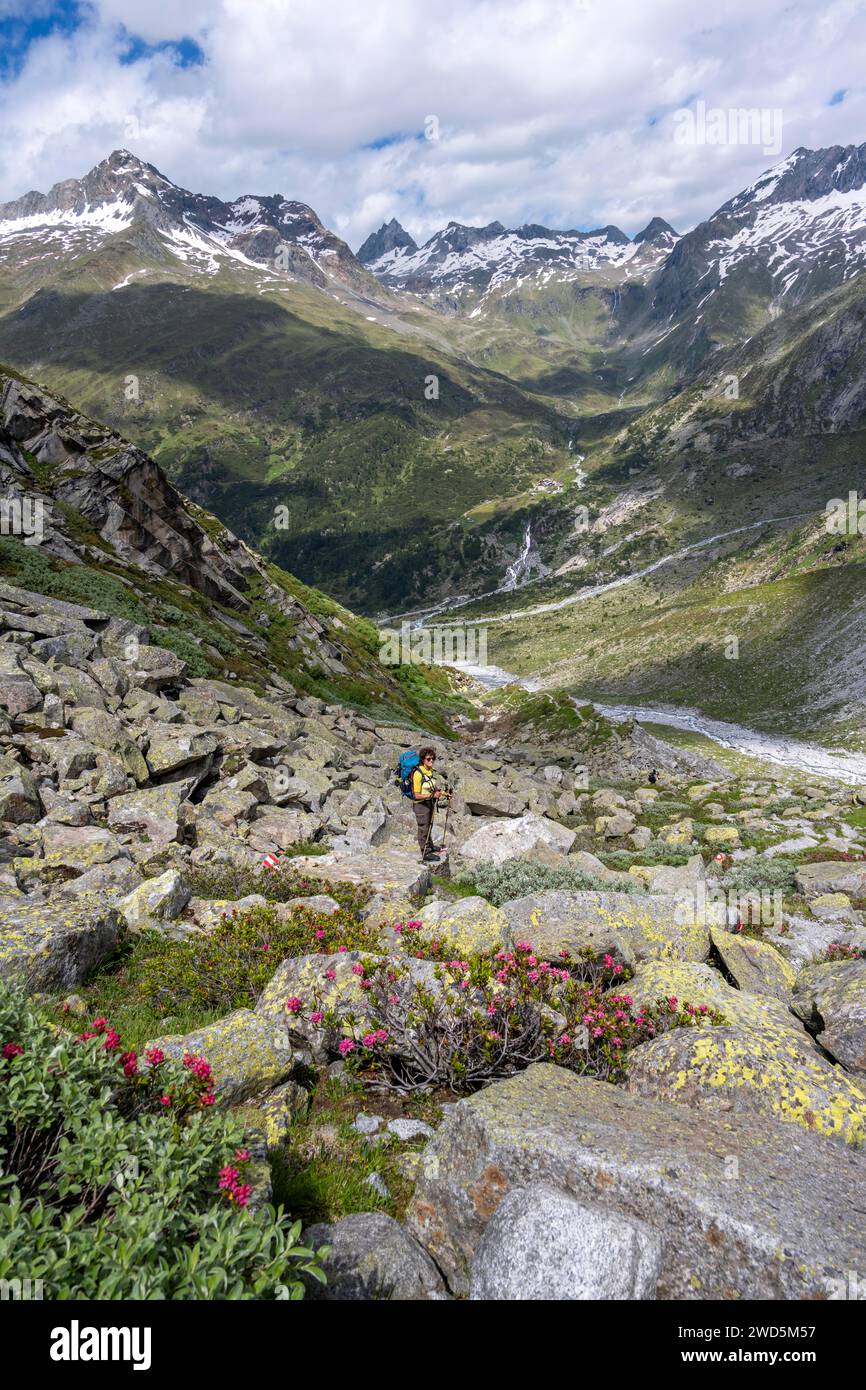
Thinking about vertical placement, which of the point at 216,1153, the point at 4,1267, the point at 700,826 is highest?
the point at 4,1267

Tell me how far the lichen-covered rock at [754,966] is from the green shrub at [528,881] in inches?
131

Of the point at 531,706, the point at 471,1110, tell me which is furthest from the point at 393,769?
the point at 531,706

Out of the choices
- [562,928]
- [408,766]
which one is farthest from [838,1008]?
[408,766]

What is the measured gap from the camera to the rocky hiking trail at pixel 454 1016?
430 cm

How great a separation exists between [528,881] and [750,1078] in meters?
7.84

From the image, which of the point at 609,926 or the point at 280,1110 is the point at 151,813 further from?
the point at 609,926

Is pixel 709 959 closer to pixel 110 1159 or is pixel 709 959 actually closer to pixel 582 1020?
pixel 582 1020

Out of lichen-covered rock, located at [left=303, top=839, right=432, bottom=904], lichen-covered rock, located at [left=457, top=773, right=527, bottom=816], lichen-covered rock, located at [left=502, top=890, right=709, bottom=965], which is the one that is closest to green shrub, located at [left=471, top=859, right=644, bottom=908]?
lichen-covered rock, located at [left=303, top=839, right=432, bottom=904]

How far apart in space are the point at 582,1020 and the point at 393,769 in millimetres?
18544

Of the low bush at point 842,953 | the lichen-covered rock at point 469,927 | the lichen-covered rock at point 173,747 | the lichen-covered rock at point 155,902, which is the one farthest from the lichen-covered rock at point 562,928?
the lichen-covered rock at point 173,747

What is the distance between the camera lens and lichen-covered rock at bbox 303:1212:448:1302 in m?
4.07

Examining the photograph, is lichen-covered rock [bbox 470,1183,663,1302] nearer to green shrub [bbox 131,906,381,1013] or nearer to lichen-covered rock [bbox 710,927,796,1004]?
green shrub [bbox 131,906,381,1013]

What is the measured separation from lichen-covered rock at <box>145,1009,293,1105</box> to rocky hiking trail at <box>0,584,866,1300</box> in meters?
0.03
